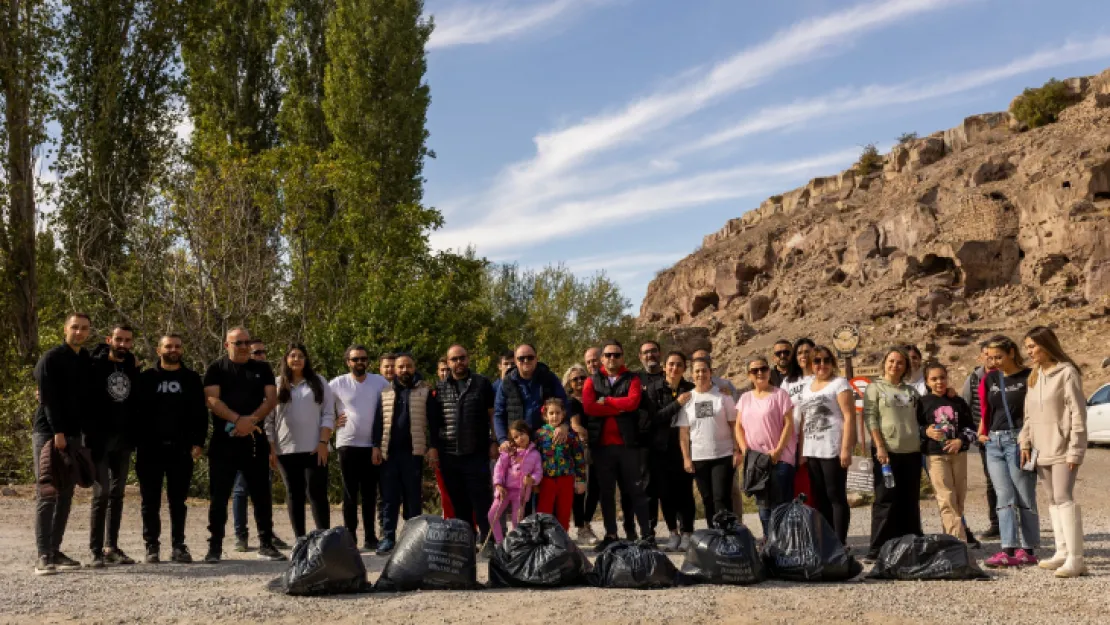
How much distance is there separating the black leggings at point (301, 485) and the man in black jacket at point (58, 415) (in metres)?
1.75

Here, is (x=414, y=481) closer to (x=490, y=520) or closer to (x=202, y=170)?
(x=490, y=520)

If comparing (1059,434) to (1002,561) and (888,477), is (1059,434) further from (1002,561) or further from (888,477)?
(888,477)

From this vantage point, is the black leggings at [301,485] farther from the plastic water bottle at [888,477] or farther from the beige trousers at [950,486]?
the beige trousers at [950,486]

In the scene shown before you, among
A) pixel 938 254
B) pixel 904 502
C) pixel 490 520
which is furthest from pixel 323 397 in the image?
pixel 938 254

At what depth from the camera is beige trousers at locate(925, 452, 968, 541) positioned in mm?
8641

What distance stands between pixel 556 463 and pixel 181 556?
3.28 m

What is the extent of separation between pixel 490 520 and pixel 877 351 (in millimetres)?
39816

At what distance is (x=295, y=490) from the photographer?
8859 millimetres

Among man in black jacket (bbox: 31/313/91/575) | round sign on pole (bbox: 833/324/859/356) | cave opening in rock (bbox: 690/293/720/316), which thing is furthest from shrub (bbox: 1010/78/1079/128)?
man in black jacket (bbox: 31/313/91/575)

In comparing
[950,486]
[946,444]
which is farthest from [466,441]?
[950,486]

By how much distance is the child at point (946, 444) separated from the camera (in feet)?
28.3

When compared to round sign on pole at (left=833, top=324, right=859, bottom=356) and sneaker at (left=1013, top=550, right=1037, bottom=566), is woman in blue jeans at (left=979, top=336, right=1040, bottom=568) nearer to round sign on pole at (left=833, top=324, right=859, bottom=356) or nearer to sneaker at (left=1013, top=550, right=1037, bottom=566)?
sneaker at (left=1013, top=550, right=1037, bottom=566)

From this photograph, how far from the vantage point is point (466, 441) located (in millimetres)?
8961

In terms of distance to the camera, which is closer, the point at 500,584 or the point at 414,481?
the point at 500,584
